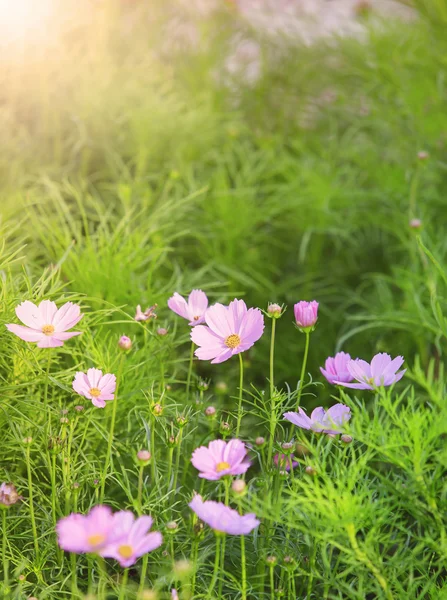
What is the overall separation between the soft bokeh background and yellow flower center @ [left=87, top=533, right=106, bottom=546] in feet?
1.71

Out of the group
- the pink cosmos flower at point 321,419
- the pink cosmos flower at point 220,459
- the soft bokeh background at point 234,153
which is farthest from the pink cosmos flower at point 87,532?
the soft bokeh background at point 234,153

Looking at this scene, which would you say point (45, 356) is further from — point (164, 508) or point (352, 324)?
point (352, 324)

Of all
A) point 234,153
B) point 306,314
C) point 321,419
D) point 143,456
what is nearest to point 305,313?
point 306,314

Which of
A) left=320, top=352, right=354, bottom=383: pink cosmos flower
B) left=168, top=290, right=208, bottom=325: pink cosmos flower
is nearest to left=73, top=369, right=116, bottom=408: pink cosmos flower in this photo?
left=168, top=290, right=208, bottom=325: pink cosmos flower

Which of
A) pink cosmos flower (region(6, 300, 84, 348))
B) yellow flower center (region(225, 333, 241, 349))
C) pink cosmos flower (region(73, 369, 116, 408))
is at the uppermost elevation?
pink cosmos flower (region(6, 300, 84, 348))

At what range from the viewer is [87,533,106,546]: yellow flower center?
1.51 feet

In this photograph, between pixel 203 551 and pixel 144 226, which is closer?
pixel 203 551

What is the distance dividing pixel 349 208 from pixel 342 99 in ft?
1.30

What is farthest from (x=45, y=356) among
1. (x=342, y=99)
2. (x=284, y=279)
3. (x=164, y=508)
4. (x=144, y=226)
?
(x=342, y=99)

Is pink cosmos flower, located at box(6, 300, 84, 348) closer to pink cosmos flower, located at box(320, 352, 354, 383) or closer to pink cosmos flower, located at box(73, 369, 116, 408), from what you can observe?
pink cosmos flower, located at box(73, 369, 116, 408)

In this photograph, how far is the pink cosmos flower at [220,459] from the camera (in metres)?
0.56

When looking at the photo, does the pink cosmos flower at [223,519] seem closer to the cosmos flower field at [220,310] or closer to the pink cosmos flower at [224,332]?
the cosmos flower field at [220,310]

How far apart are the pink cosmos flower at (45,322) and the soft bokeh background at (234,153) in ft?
0.96

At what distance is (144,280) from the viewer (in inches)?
42.8
